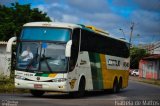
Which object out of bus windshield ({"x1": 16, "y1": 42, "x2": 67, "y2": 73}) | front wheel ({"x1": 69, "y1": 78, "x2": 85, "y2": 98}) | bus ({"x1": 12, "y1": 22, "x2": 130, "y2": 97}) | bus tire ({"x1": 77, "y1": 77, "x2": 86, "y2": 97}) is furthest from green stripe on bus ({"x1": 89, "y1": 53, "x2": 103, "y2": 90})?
bus windshield ({"x1": 16, "y1": 42, "x2": 67, "y2": 73})

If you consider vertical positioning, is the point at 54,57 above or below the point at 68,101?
above

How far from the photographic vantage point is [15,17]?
53.7 m

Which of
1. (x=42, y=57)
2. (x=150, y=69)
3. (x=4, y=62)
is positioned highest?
(x=150, y=69)

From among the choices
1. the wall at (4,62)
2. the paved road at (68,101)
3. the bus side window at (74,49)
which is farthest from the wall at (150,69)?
the bus side window at (74,49)

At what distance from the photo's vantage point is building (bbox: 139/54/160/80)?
76562mm

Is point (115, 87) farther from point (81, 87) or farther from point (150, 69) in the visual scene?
point (150, 69)

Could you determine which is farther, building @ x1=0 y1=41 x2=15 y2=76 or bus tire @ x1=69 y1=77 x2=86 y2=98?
building @ x1=0 y1=41 x2=15 y2=76

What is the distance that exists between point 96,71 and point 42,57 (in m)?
5.19

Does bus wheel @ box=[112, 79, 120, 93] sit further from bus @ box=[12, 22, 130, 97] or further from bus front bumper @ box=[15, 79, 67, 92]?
bus front bumper @ box=[15, 79, 67, 92]

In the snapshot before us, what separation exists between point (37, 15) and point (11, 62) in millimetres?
19159

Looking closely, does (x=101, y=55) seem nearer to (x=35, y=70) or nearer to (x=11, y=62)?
(x=35, y=70)

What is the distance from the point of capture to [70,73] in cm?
2119

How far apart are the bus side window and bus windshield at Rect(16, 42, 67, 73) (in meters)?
0.52

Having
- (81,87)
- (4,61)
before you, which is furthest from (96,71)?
(4,61)
